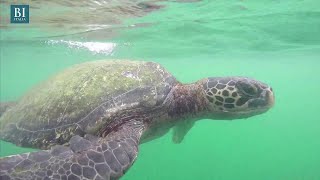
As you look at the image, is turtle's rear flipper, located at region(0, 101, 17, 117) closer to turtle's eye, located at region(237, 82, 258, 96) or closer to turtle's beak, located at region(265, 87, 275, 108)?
turtle's eye, located at region(237, 82, 258, 96)

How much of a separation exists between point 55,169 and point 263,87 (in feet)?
12.8

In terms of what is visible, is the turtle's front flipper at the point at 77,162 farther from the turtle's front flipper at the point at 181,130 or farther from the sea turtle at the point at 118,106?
the turtle's front flipper at the point at 181,130

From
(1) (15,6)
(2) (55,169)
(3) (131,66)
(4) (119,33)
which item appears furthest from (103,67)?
(4) (119,33)

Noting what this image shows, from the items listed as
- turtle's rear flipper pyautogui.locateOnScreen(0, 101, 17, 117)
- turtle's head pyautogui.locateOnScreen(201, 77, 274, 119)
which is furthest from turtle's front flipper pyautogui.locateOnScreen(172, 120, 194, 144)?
turtle's rear flipper pyautogui.locateOnScreen(0, 101, 17, 117)

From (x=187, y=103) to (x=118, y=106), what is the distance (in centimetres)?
144

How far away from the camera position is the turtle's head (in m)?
5.77

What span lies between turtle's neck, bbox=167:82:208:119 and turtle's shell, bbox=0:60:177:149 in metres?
0.24

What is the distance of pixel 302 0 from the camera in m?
11.1

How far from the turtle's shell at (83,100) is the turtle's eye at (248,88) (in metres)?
1.39

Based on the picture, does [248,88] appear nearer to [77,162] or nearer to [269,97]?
[269,97]

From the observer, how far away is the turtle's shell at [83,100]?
5.32 m

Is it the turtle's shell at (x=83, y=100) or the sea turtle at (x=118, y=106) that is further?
the turtle's shell at (x=83, y=100)

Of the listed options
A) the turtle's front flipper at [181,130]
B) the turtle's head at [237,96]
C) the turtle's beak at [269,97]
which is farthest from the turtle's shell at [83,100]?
the turtle's beak at [269,97]

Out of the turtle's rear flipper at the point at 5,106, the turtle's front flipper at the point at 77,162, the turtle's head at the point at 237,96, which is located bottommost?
the turtle's rear flipper at the point at 5,106
